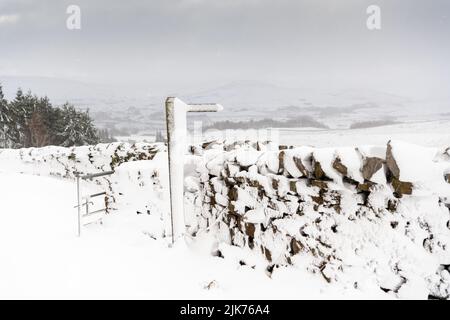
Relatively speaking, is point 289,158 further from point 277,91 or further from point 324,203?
point 277,91

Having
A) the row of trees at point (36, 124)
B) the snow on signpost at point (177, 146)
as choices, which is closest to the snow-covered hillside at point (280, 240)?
the snow on signpost at point (177, 146)

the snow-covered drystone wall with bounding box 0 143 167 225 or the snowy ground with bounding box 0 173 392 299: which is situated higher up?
the snow-covered drystone wall with bounding box 0 143 167 225

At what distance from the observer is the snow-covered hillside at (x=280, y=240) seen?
94.3 inches

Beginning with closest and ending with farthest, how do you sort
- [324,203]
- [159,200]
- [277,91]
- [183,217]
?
[324,203] → [183,217] → [159,200] → [277,91]

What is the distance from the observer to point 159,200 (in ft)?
15.5

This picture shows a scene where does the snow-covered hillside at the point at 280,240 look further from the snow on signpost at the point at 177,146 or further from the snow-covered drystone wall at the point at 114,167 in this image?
the snow-covered drystone wall at the point at 114,167

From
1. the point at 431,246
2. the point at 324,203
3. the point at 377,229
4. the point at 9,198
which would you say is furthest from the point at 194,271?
the point at 9,198

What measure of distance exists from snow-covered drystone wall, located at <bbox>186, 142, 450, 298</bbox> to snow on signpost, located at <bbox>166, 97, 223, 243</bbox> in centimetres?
76

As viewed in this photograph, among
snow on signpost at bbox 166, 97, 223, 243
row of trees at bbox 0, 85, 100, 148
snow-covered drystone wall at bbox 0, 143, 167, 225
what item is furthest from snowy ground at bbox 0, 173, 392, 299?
row of trees at bbox 0, 85, 100, 148

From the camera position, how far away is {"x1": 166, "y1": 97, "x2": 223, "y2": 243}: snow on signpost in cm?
346

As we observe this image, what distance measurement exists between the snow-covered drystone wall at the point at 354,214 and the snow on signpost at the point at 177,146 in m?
0.76

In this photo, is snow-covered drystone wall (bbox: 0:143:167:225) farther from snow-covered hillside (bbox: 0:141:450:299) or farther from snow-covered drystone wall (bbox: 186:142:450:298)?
snow-covered drystone wall (bbox: 186:142:450:298)

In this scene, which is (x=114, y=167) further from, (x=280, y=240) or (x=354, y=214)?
(x=354, y=214)
